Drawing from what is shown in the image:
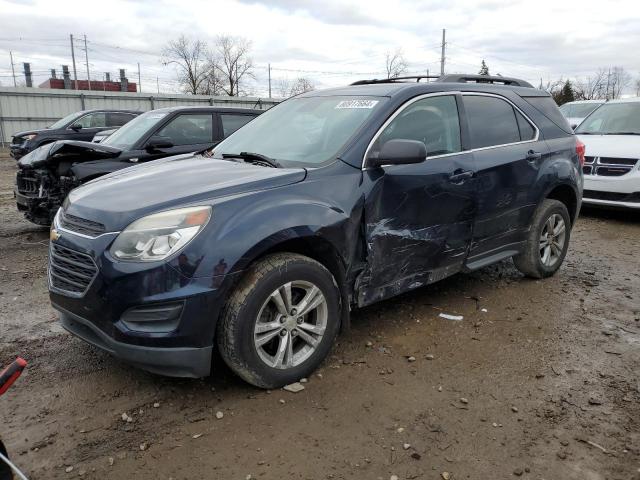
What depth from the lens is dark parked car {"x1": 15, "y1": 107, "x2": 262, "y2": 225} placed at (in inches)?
248

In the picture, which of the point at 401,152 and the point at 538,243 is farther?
the point at 538,243

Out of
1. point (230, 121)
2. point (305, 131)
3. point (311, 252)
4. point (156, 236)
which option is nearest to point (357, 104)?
point (305, 131)

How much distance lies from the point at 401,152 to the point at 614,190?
593cm

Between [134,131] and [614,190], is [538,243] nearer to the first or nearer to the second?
[614,190]

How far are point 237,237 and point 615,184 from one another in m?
6.97

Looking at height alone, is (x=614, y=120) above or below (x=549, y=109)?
below

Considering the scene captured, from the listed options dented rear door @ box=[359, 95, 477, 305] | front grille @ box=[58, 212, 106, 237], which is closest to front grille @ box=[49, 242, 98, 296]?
front grille @ box=[58, 212, 106, 237]

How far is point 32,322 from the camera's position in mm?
4227

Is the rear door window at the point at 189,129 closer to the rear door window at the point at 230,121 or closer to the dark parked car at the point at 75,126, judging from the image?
the rear door window at the point at 230,121

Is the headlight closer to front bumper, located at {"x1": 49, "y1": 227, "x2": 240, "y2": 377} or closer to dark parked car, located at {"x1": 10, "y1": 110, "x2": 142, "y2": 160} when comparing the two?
front bumper, located at {"x1": 49, "y1": 227, "x2": 240, "y2": 377}

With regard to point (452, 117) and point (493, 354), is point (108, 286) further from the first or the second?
point (452, 117)

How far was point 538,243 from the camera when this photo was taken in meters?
4.91

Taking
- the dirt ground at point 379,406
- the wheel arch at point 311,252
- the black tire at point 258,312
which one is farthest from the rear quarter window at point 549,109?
the black tire at point 258,312

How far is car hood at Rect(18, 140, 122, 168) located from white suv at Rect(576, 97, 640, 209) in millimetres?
6873
